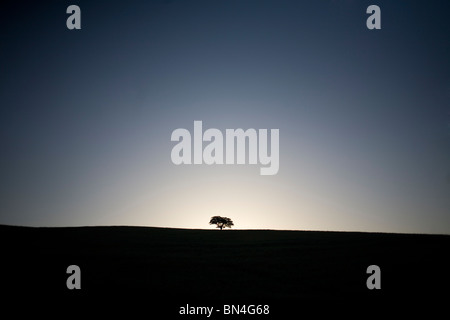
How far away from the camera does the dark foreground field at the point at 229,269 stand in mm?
11727

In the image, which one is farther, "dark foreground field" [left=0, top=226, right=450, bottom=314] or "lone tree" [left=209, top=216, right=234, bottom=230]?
"lone tree" [left=209, top=216, right=234, bottom=230]

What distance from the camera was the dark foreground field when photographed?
1173 cm

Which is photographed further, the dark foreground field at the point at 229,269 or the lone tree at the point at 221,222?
the lone tree at the point at 221,222

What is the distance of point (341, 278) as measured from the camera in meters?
14.1

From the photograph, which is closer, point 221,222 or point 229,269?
point 229,269

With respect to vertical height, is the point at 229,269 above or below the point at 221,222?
above

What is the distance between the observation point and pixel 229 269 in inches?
624
